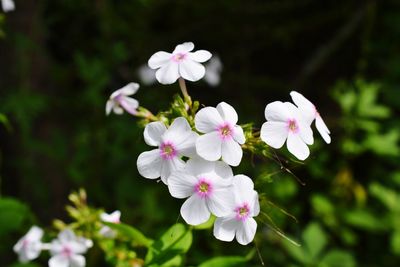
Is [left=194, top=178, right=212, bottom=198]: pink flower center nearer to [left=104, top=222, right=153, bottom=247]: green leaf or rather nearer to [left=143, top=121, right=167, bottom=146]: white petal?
[left=143, top=121, right=167, bottom=146]: white petal

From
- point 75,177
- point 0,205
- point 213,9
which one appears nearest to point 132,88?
point 0,205

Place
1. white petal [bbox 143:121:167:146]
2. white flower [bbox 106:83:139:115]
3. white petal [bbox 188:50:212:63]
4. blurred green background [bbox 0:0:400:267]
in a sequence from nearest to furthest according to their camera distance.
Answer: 1. white petal [bbox 143:121:167:146]
2. white petal [bbox 188:50:212:63]
3. white flower [bbox 106:83:139:115]
4. blurred green background [bbox 0:0:400:267]

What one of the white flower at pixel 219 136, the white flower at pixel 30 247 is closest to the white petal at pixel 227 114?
the white flower at pixel 219 136

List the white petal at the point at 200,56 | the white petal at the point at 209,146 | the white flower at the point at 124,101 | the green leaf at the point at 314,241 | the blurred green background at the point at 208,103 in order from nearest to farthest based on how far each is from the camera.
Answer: the white petal at the point at 209,146, the white petal at the point at 200,56, the white flower at the point at 124,101, the green leaf at the point at 314,241, the blurred green background at the point at 208,103

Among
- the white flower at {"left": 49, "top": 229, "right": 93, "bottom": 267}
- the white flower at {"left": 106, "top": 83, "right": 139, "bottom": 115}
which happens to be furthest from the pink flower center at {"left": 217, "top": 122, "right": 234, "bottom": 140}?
the white flower at {"left": 49, "top": 229, "right": 93, "bottom": 267}

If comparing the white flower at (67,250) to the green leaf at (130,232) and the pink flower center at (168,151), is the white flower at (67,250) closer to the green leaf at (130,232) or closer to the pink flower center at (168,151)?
the green leaf at (130,232)

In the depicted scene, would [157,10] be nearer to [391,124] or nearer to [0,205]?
[391,124]
